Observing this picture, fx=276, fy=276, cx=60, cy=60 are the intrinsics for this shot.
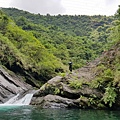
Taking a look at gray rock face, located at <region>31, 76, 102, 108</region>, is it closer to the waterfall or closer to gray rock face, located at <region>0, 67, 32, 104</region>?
the waterfall

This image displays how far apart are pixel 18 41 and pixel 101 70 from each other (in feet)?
94.8

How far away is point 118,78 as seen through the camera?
932 inches

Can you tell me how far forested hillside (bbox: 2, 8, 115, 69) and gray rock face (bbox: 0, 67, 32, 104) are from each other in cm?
1313

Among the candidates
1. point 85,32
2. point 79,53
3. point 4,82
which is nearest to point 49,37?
point 79,53

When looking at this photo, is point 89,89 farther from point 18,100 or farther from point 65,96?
point 18,100

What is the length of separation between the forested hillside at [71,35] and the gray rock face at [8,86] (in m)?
13.1

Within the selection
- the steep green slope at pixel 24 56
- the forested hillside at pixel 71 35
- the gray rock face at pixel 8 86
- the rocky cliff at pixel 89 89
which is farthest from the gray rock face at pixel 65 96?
the steep green slope at pixel 24 56

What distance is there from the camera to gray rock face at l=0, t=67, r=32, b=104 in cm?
3394

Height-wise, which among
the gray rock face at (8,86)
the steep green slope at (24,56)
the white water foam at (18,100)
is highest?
the steep green slope at (24,56)

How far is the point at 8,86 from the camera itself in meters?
35.7

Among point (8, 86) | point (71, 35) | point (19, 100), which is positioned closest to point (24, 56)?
point (8, 86)

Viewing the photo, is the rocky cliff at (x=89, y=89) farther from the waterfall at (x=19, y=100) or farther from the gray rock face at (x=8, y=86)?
the gray rock face at (x=8, y=86)

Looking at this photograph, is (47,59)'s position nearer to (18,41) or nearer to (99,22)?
(18,41)

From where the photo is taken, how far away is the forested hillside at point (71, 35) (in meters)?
67.9
